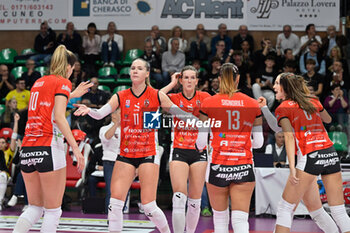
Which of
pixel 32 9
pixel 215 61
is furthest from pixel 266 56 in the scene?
pixel 32 9

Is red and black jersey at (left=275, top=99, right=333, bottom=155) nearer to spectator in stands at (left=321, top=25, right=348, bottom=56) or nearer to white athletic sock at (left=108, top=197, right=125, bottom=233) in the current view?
white athletic sock at (left=108, top=197, right=125, bottom=233)

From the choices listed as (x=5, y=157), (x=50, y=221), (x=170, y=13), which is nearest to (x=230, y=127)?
(x=50, y=221)

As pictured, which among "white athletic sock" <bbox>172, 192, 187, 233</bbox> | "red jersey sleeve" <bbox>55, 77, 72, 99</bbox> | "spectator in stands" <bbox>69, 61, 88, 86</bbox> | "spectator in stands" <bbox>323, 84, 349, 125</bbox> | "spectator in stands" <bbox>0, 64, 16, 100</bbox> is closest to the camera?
"red jersey sleeve" <bbox>55, 77, 72, 99</bbox>

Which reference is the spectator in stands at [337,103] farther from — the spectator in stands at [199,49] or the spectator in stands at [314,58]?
the spectator in stands at [199,49]

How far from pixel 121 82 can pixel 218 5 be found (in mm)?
4187

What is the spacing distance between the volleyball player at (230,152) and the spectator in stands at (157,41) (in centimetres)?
1019

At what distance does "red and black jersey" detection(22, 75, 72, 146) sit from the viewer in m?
5.74

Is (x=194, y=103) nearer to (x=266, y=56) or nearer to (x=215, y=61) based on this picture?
(x=215, y=61)

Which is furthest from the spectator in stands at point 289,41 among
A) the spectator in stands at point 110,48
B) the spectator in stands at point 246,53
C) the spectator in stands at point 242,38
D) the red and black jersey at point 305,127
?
the red and black jersey at point 305,127

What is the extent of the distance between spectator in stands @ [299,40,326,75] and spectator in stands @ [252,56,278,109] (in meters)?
1.07

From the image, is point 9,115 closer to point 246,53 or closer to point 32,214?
point 246,53

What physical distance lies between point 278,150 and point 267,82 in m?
2.73

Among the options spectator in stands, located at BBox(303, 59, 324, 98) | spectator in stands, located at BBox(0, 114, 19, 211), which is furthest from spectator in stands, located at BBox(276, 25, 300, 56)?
spectator in stands, located at BBox(0, 114, 19, 211)

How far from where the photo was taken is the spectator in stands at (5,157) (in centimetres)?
1167
